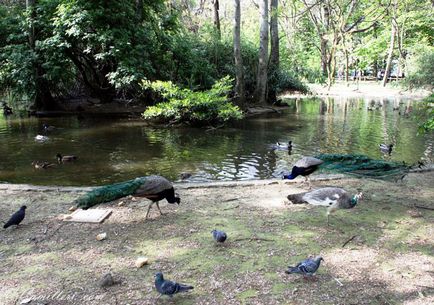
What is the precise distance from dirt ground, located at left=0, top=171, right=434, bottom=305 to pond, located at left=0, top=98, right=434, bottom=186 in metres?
2.46

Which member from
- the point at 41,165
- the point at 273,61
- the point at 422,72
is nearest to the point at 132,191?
the point at 41,165

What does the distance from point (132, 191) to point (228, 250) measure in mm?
1629

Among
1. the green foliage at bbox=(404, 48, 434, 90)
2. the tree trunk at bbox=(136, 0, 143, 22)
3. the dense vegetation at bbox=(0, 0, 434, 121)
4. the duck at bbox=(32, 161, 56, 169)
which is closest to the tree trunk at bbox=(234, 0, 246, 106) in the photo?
the dense vegetation at bbox=(0, 0, 434, 121)

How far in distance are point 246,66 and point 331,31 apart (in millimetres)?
12222

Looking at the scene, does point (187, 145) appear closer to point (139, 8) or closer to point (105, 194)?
point (105, 194)

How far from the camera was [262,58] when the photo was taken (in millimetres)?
20188

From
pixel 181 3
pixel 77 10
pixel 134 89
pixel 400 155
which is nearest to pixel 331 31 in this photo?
pixel 181 3

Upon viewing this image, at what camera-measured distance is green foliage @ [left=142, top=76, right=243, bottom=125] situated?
14779mm

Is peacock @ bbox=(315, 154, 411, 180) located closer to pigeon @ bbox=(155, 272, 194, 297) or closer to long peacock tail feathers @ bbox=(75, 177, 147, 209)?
long peacock tail feathers @ bbox=(75, 177, 147, 209)

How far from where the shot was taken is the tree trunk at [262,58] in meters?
19.4

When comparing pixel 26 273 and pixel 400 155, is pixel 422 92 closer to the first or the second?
pixel 400 155

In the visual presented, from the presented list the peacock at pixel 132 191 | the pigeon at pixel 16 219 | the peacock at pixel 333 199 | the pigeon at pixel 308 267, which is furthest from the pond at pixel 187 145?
the pigeon at pixel 308 267

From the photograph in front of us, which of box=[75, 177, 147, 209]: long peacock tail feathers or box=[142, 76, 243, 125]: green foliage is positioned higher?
box=[142, 76, 243, 125]: green foliage

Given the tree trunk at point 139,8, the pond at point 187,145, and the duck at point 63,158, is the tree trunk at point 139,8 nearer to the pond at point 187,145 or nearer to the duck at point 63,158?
the pond at point 187,145
